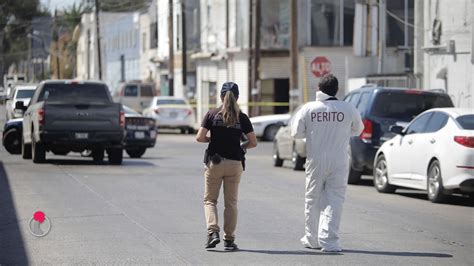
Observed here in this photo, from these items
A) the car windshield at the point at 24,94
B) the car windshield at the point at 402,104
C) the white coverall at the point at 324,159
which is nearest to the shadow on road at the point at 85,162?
the car windshield at the point at 402,104

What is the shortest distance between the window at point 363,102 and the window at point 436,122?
3050mm

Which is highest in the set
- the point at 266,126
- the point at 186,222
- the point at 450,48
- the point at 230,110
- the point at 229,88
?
the point at 450,48

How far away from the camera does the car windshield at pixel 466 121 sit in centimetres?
1802

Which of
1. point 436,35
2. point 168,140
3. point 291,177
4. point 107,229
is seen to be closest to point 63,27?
point 168,140

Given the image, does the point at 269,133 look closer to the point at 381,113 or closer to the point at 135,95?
the point at 135,95

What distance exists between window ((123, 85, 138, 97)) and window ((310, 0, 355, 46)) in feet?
34.7

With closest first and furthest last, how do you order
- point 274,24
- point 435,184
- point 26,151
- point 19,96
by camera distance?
point 435,184 → point 26,151 → point 19,96 → point 274,24

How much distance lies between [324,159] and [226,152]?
105cm

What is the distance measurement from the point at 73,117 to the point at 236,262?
15187 mm

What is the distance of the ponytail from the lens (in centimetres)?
1207

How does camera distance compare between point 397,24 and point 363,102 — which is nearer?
point 363,102

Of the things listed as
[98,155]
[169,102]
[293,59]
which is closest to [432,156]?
[98,155]

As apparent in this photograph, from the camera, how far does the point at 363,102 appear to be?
22.4 metres

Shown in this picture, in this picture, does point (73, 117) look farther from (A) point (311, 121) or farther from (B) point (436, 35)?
(A) point (311, 121)
